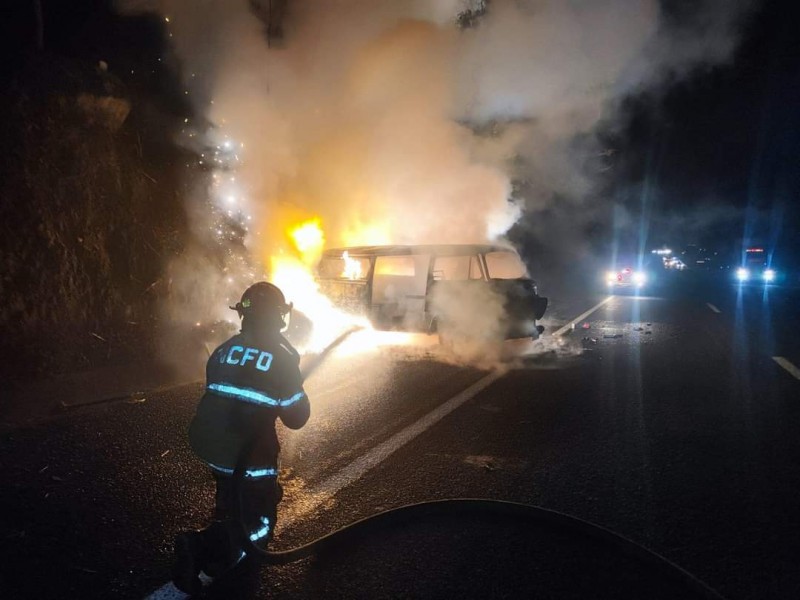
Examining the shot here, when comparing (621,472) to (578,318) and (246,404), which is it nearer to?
(246,404)

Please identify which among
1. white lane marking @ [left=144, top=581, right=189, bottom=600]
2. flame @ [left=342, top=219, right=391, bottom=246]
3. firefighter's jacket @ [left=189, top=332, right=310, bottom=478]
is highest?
flame @ [left=342, top=219, right=391, bottom=246]

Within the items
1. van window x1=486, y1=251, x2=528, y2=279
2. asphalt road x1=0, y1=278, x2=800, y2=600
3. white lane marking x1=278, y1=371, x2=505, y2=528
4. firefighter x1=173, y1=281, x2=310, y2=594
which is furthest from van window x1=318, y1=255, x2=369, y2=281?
firefighter x1=173, y1=281, x2=310, y2=594

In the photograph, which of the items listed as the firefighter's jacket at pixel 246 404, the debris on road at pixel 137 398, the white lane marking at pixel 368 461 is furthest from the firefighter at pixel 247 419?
the debris on road at pixel 137 398

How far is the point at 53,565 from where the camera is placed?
9.08 ft

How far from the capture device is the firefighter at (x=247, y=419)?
97.3 inches

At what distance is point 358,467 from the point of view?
3.96 m

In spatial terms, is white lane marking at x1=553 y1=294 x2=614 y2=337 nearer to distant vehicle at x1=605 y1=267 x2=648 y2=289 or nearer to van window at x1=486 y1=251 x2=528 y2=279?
van window at x1=486 y1=251 x2=528 y2=279

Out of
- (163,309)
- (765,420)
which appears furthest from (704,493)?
(163,309)

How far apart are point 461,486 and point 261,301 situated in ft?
6.41

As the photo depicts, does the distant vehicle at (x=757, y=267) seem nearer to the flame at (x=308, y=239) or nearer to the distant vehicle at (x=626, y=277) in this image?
the distant vehicle at (x=626, y=277)

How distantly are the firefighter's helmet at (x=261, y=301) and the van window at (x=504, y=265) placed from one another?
6345mm

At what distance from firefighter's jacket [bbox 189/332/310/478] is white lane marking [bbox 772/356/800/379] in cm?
675

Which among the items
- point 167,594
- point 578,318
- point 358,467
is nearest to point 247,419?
point 167,594

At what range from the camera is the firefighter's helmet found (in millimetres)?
2655
